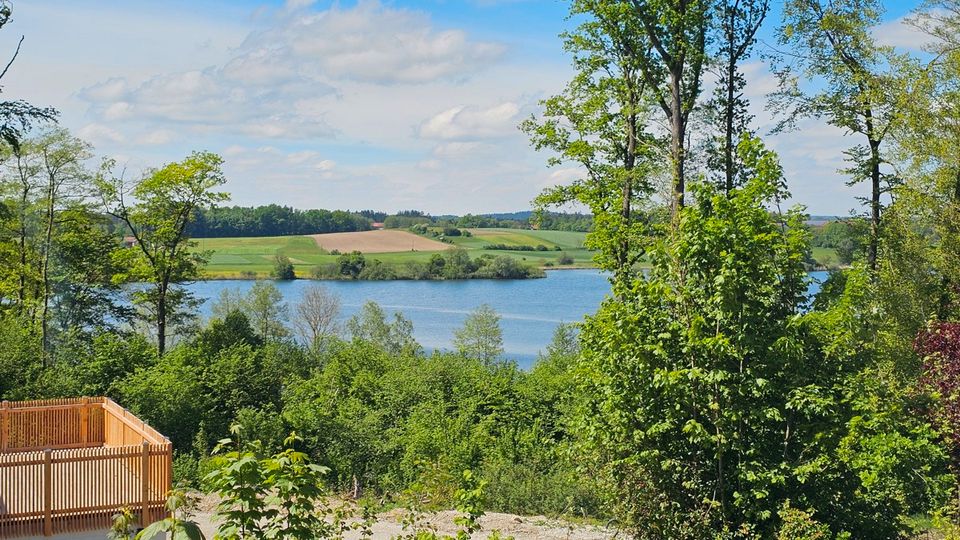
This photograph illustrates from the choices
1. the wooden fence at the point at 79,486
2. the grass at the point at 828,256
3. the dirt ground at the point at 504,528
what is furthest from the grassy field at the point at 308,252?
the wooden fence at the point at 79,486

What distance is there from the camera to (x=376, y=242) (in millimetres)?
115125

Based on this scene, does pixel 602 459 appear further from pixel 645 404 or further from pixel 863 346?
pixel 863 346

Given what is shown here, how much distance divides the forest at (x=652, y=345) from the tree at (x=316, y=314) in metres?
27.3

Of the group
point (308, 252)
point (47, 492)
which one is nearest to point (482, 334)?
point (308, 252)

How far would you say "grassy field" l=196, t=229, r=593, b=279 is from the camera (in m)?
93.1

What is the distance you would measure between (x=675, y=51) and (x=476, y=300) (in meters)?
75.2

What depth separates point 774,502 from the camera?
11.1 m

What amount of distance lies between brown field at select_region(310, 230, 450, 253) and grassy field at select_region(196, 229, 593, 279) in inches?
54.6

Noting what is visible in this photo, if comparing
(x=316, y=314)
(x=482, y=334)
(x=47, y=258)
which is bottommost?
(x=482, y=334)

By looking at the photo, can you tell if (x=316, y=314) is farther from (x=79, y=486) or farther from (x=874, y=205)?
(x=79, y=486)

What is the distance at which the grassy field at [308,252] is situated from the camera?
93.1 meters

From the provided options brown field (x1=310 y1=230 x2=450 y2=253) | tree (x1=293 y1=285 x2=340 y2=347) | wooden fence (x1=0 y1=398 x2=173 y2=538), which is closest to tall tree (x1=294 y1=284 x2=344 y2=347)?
tree (x1=293 y1=285 x2=340 y2=347)

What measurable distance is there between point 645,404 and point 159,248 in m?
27.2

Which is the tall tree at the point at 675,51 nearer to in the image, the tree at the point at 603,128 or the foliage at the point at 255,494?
the tree at the point at 603,128
